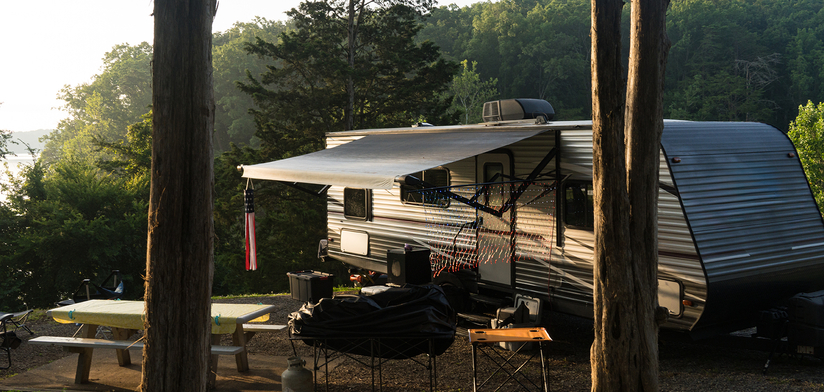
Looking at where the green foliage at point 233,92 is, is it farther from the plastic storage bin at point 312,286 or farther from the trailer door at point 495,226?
the trailer door at point 495,226

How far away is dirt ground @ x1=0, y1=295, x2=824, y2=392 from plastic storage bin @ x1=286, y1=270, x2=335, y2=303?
5.17 feet

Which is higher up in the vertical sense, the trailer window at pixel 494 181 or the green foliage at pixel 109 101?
the green foliage at pixel 109 101

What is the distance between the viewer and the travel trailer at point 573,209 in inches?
236

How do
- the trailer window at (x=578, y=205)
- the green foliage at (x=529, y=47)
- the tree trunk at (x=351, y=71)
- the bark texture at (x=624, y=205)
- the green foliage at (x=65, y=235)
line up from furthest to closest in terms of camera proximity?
the green foliage at (x=529, y=47) < the tree trunk at (x=351, y=71) < the green foliage at (x=65, y=235) < the trailer window at (x=578, y=205) < the bark texture at (x=624, y=205)

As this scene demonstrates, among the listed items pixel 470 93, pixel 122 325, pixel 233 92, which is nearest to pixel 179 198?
pixel 122 325

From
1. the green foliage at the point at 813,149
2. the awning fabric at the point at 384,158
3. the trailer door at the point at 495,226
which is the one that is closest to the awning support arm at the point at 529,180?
the trailer door at the point at 495,226

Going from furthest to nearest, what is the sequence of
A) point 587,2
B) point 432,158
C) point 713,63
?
point 587,2 → point 713,63 → point 432,158

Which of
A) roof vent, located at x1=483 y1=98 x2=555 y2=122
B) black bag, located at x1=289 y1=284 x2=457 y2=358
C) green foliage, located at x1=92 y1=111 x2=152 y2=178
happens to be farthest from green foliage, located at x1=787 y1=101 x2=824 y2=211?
green foliage, located at x1=92 y1=111 x2=152 y2=178

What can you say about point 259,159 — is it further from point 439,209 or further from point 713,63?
point 713,63

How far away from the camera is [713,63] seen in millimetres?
36875

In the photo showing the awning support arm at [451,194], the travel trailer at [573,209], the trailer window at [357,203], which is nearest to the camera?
the travel trailer at [573,209]

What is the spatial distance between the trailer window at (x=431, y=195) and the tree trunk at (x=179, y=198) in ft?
16.2

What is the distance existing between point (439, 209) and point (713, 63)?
113ft

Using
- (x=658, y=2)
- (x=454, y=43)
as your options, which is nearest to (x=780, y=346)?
(x=658, y=2)
